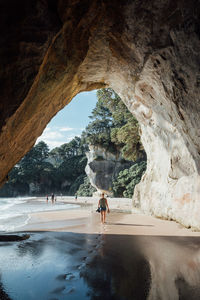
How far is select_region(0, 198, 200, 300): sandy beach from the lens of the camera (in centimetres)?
317

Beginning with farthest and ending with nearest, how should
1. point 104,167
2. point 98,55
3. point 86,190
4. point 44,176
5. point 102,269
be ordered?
point 44,176 → point 86,190 → point 104,167 → point 98,55 → point 102,269

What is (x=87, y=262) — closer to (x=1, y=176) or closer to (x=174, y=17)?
(x=1, y=176)

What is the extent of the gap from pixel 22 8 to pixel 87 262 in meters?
5.58

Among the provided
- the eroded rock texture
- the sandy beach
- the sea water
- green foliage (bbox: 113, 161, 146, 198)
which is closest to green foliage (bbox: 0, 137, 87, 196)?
green foliage (bbox: 113, 161, 146, 198)

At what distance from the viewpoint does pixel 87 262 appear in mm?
4523

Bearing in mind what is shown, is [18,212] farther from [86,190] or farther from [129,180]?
[86,190]

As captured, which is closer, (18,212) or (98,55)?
(98,55)

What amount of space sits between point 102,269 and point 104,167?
34.9 metres

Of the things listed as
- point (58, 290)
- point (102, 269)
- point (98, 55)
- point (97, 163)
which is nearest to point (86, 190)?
point (97, 163)

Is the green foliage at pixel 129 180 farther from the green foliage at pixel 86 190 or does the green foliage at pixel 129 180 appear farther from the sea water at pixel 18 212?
the green foliage at pixel 86 190

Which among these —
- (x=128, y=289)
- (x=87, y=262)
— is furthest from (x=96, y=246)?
(x=128, y=289)

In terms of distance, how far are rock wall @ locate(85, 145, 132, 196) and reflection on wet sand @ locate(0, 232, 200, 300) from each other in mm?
31301

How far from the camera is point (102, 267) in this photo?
13.8 feet

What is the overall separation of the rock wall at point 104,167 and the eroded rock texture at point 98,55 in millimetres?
29484
